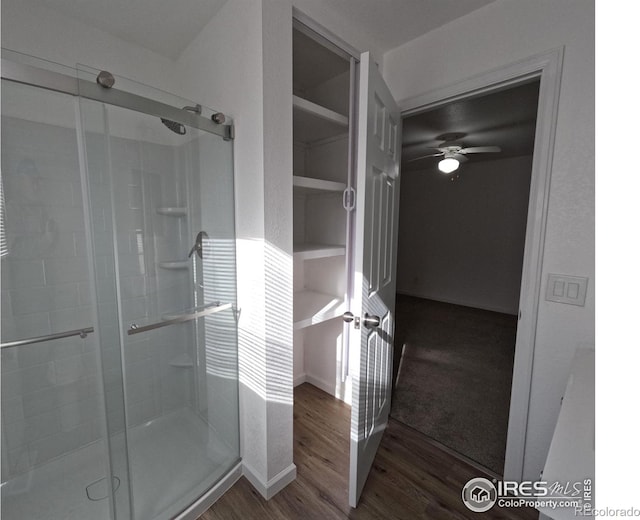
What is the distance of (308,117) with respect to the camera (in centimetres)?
A: 164

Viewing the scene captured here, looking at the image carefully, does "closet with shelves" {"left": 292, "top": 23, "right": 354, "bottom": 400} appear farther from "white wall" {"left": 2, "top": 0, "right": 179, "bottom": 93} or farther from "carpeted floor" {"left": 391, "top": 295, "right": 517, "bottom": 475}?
"white wall" {"left": 2, "top": 0, "right": 179, "bottom": 93}

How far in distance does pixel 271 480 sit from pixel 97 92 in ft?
6.08

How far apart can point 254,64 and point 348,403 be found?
217 cm

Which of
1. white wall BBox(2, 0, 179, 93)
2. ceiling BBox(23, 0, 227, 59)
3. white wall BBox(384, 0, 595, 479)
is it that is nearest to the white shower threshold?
white wall BBox(384, 0, 595, 479)

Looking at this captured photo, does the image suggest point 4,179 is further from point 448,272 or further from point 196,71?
point 448,272

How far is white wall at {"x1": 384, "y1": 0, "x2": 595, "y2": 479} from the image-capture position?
1.19 meters

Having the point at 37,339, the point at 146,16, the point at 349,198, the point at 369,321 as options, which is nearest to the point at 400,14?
the point at 349,198

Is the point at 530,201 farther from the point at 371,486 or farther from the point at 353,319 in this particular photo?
the point at 371,486

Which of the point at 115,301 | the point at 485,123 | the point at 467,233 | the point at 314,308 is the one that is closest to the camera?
the point at 115,301

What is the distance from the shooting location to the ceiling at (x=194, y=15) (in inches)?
54.8

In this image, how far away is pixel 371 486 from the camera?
1.49 m

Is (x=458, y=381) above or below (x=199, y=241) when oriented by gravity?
below

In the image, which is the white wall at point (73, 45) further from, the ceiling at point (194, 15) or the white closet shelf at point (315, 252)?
the white closet shelf at point (315, 252)

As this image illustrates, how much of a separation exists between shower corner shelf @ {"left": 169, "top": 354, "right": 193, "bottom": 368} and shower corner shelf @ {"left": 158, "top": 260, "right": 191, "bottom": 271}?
1.64ft
